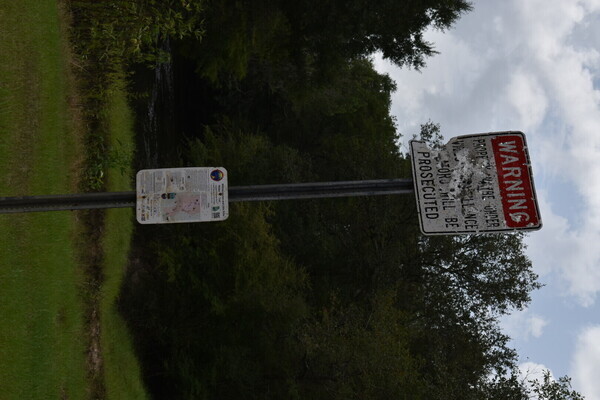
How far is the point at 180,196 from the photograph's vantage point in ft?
16.7

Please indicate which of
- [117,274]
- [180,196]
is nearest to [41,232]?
[117,274]

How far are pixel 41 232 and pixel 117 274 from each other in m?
3.35

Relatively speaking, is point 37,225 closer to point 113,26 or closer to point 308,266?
point 113,26

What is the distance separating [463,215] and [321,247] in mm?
15319

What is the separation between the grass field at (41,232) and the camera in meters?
8.11

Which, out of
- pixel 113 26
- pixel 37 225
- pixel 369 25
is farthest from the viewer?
pixel 369 25

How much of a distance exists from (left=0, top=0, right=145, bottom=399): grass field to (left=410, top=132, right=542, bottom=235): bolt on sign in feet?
19.7

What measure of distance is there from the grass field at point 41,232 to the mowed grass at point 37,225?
0.02m

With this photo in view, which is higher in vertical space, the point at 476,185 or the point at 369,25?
the point at 369,25

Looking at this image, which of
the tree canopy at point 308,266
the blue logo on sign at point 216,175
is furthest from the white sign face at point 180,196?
the tree canopy at point 308,266

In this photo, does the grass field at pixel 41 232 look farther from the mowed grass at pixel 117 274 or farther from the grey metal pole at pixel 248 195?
the grey metal pole at pixel 248 195

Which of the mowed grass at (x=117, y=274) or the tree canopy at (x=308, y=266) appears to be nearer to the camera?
the mowed grass at (x=117, y=274)

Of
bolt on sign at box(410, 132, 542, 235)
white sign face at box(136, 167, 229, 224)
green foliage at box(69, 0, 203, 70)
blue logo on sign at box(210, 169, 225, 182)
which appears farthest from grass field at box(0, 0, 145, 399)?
bolt on sign at box(410, 132, 542, 235)

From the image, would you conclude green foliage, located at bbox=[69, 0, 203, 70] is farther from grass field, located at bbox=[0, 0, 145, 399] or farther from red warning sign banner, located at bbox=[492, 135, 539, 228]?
red warning sign banner, located at bbox=[492, 135, 539, 228]
